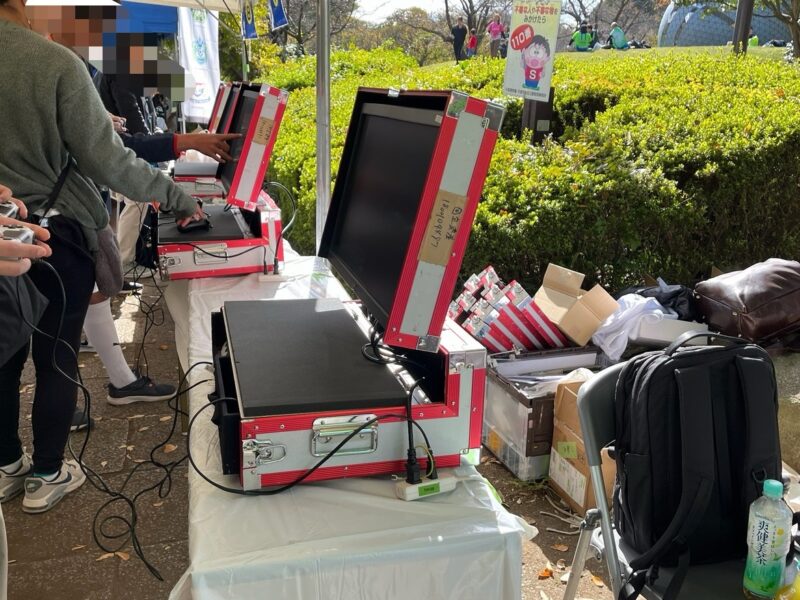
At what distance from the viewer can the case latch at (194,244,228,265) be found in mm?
2711

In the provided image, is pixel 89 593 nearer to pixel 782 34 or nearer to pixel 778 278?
pixel 778 278

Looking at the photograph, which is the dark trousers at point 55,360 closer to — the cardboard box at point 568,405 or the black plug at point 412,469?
the black plug at point 412,469

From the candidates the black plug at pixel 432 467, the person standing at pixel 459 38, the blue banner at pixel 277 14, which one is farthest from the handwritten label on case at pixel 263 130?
the person standing at pixel 459 38

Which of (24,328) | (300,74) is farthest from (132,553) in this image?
(300,74)

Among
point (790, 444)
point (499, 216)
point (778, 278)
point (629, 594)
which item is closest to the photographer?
point (629, 594)

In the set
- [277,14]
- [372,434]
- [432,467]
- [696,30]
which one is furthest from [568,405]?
[696,30]

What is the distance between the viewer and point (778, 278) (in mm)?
3156

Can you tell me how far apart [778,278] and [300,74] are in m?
9.30

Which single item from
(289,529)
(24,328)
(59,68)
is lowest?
(289,529)

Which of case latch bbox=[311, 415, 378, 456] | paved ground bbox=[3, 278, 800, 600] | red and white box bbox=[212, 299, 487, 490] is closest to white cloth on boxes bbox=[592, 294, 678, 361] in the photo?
paved ground bbox=[3, 278, 800, 600]

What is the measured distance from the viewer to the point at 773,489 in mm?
1550

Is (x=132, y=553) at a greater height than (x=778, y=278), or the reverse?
(x=778, y=278)

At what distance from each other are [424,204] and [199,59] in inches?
339

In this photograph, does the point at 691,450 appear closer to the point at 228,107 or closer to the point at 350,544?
the point at 350,544
